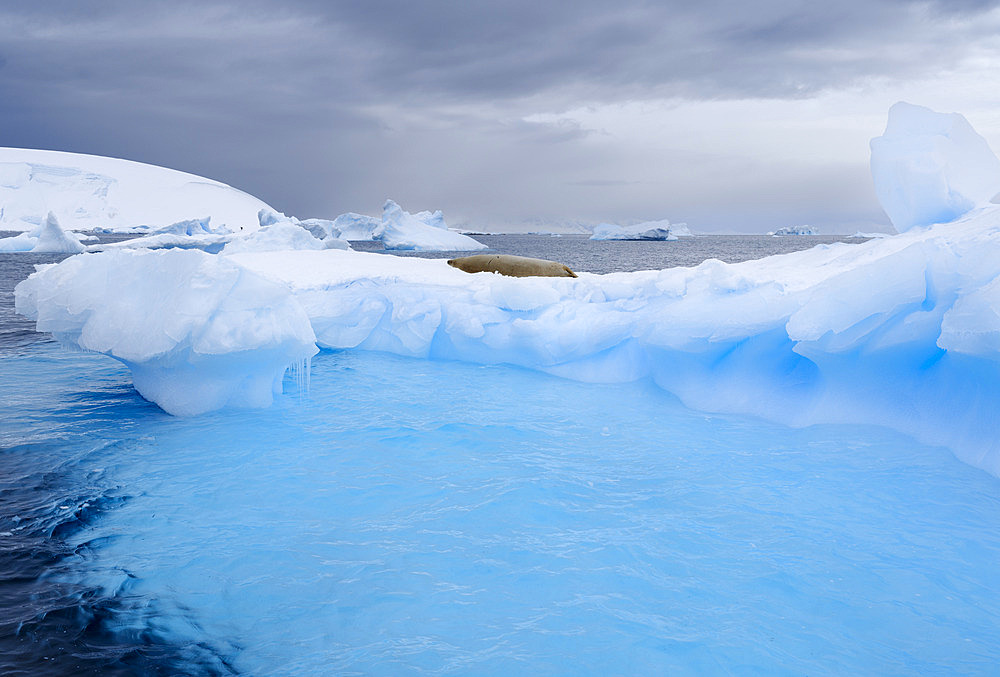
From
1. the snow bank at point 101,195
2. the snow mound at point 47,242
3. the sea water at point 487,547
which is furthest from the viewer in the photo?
the snow bank at point 101,195

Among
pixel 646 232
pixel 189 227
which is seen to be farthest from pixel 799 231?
pixel 189 227

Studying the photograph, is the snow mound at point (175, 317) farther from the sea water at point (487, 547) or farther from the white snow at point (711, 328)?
the sea water at point (487, 547)

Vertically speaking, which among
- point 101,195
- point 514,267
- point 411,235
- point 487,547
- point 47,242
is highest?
point 101,195

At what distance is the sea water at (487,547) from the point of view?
2441 mm

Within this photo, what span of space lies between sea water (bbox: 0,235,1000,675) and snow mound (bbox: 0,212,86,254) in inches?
958

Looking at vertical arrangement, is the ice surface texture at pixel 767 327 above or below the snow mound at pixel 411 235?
below

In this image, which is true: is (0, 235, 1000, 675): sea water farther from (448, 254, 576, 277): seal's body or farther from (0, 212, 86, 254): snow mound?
(0, 212, 86, 254): snow mound

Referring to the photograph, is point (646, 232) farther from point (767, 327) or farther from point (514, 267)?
point (767, 327)

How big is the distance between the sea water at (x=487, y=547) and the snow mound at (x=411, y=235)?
3194 cm

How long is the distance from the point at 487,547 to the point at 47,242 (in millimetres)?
29685

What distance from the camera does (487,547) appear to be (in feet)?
10.6

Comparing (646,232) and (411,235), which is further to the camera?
(646,232)

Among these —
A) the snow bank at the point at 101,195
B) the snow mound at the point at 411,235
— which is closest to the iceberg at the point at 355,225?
the snow mound at the point at 411,235

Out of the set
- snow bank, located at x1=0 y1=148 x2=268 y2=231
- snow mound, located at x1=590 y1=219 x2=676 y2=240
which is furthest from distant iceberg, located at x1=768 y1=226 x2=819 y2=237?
snow bank, located at x1=0 y1=148 x2=268 y2=231
